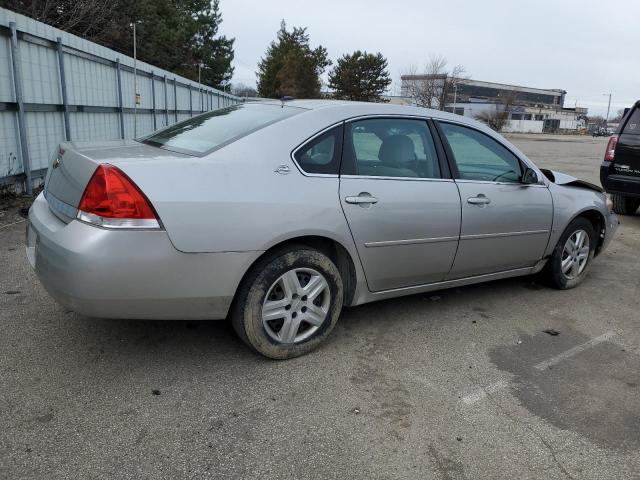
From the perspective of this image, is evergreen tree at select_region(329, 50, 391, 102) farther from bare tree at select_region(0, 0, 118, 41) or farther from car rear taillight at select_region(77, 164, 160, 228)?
car rear taillight at select_region(77, 164, 160, 228)

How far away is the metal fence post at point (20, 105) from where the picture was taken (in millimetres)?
6398

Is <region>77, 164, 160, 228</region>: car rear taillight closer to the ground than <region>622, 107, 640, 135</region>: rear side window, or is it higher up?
closer to the ground

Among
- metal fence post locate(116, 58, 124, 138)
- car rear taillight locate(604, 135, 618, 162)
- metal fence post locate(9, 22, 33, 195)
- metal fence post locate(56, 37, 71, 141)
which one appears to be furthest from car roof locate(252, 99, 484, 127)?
metal fence post locate(116, 58, 124, 138)

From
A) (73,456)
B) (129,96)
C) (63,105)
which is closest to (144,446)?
(73,456)

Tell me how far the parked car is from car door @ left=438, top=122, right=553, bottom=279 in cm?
1

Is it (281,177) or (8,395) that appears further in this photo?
(281,177)

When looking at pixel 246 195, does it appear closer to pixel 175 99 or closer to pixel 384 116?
pixel 384 116

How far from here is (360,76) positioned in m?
65.2

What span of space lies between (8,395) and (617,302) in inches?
179

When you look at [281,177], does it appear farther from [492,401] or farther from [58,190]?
[492,401]

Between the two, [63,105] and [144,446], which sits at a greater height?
[63,105]

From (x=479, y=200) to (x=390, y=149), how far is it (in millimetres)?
791

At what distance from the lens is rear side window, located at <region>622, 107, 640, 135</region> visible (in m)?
7.45

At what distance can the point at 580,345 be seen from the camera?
372cm
